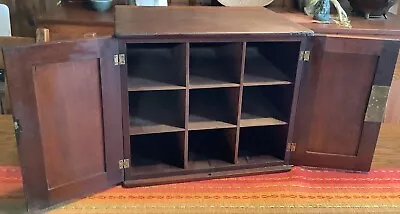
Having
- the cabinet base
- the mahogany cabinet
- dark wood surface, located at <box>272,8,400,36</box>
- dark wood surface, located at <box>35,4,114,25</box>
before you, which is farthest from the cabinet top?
the cabinet base

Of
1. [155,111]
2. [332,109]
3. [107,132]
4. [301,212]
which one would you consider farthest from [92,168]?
[332,109]

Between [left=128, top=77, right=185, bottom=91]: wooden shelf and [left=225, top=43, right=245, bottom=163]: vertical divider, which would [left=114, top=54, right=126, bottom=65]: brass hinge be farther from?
[left=225, top=43, right=245, bottom=163]: vertical divider

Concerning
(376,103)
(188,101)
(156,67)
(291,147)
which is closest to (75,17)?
(156,67)

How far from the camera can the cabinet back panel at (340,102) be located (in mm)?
1674

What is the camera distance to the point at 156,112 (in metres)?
1.83

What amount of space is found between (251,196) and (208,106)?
44 cm

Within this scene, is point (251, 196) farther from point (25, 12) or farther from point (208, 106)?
point (25, 12)

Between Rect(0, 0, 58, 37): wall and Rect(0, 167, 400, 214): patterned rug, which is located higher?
Rect(0, 0, 58, 37): wall

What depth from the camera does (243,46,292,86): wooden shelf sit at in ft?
5.60

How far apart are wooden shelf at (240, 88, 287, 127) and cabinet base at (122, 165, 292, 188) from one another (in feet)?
0.70

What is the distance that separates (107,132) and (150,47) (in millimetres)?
561

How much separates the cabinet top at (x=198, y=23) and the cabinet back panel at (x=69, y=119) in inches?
8.2

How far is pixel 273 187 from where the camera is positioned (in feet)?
5.81

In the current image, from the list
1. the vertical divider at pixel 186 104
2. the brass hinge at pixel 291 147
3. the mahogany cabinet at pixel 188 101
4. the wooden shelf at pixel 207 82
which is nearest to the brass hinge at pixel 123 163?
the mahogany cabinet at pixel 188 101
